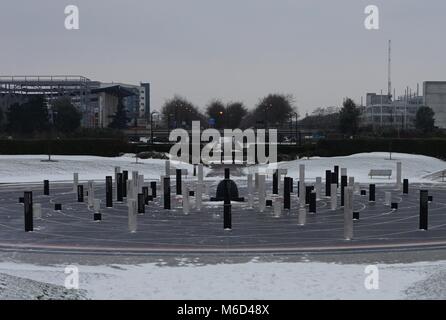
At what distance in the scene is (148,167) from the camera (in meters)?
46.9

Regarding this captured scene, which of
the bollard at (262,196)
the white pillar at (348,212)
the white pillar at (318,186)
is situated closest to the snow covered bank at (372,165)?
the white pillar at (318,186)

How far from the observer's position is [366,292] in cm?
1038

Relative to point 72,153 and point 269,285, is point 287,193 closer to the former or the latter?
point 269,285

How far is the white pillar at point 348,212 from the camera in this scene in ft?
51.7

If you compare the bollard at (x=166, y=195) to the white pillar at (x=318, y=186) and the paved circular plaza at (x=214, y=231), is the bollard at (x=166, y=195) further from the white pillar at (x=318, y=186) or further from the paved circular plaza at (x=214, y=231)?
the white pillar at (x=318, y=186)

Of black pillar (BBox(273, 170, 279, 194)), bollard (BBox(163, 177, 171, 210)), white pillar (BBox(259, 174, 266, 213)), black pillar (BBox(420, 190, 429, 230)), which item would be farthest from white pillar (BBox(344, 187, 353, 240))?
black pillar (BBox(273, 170, 279, 194))

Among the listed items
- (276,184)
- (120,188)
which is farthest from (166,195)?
(276,184)

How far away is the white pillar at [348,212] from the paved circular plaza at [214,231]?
210 mm

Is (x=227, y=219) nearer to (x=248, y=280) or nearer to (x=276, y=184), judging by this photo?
(x=248, y=280)

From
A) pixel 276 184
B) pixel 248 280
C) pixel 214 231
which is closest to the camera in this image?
pixel 248 280

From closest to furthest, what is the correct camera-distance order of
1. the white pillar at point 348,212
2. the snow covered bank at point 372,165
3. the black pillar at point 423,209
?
the white pillar at point 348,212 < the black pillar at point 423,209 < the snow covered bank at point 372,165

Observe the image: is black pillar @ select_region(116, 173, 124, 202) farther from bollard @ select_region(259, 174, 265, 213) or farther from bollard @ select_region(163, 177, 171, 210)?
bollard @ select_region(259, 174, 265, 213)

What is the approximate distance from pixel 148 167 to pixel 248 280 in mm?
36203
